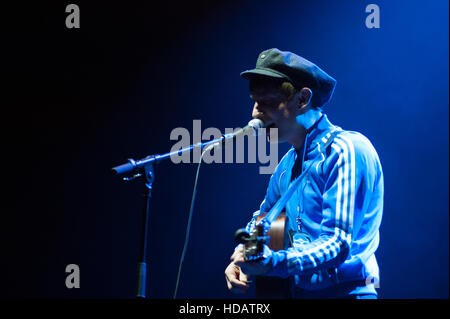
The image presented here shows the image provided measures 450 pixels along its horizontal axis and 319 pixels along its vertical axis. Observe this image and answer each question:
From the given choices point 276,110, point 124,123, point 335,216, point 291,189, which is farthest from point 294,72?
point 124,123

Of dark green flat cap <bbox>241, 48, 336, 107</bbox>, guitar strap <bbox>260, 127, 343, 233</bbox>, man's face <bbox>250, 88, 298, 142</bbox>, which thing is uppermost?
dark green flat cap <bbox>241, 48, 336, 107</bbox>

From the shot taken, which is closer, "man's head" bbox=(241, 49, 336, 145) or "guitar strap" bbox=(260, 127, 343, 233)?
"guitar strap" bbox=(260, 127, 343, 233)

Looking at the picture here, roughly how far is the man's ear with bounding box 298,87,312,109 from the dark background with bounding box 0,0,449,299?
1.25 meters

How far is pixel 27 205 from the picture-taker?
4.20 meters

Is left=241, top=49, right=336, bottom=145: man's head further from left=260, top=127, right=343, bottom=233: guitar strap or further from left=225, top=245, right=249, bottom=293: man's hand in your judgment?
left=225, top=245, right=249, bottom=293: man's hand

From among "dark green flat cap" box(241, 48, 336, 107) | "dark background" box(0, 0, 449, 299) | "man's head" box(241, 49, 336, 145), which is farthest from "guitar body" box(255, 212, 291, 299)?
"dark background" box(0, 0, 449, 299)

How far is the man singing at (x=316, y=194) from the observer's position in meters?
1.95

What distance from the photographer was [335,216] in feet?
6.65

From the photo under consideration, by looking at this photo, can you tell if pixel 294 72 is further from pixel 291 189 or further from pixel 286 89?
pixel 291 189

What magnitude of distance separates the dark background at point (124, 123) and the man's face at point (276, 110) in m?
1.29

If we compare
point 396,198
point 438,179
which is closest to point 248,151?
point 396,198

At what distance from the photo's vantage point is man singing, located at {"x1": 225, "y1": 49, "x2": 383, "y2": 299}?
1954 millimetres

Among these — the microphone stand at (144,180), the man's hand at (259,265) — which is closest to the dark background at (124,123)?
the microphone stand at (144,180)

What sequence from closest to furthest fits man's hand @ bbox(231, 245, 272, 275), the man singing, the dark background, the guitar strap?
man's hand @ bbox(231, 245, 272, 275) → the man singing → the guitar strap → the dark background
